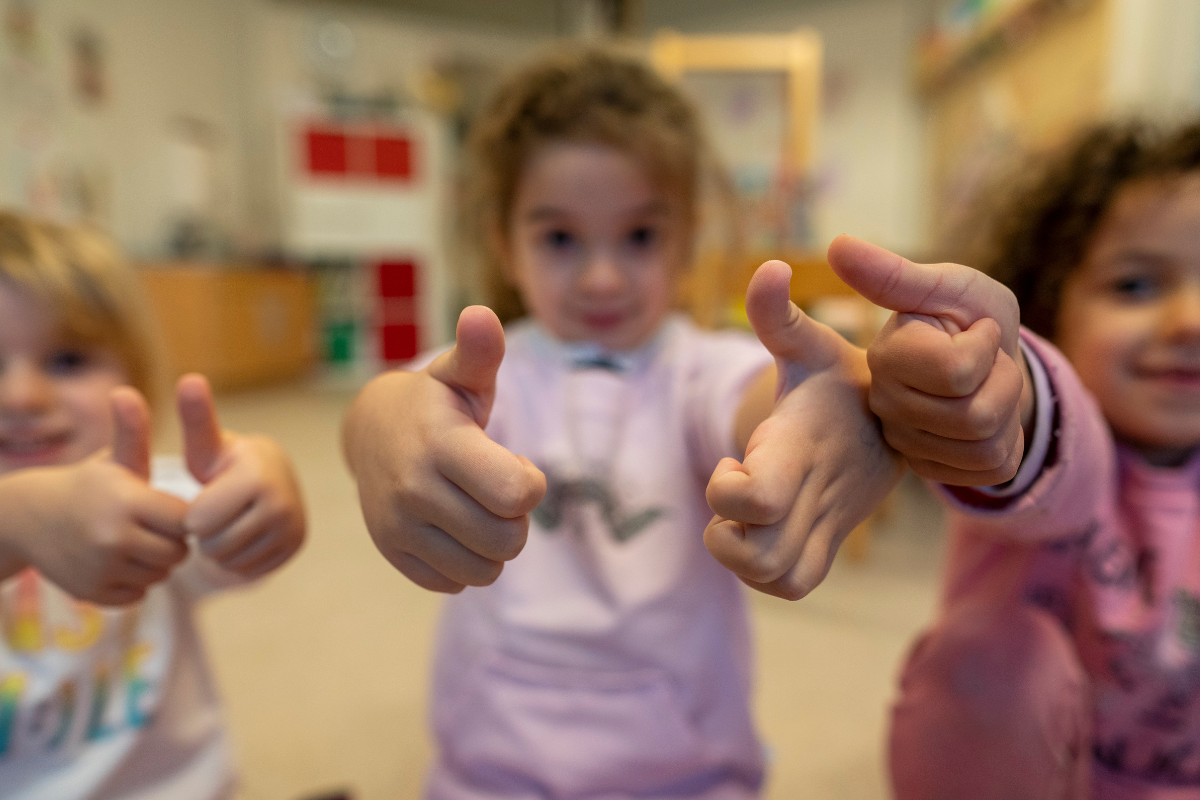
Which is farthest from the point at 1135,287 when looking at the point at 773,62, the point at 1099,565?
the point at 773,62

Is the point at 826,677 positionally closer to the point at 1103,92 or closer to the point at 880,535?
the point at 880,535

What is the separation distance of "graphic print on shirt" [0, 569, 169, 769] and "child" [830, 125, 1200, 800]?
21.4 inches

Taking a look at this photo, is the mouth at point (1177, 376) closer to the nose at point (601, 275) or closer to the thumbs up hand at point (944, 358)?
the thumbs up hand at point (944, 358)

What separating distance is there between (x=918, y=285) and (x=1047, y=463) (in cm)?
15

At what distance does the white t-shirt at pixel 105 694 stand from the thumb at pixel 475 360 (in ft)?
0.90

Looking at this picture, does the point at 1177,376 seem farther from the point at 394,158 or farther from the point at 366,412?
the point at 394,158

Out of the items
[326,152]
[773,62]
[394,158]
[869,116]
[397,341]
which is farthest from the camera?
[397,341]

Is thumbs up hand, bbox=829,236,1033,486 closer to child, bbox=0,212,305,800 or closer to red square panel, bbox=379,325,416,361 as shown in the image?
child, bbox=0,212,305,800

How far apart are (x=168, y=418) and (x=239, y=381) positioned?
285cm

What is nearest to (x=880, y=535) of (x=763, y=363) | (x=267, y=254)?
(x=763, y=363)

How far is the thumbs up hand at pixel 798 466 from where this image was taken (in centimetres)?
24

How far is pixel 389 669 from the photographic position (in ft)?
3.05

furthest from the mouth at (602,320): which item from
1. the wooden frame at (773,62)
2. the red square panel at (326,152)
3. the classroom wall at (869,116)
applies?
the red square panel at (326,152)

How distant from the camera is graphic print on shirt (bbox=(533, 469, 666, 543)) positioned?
49cm
